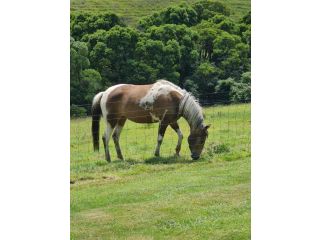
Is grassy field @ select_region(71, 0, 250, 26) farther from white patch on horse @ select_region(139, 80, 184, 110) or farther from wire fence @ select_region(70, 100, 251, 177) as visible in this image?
wire fence @ select_region(70, 100, 251, 177)

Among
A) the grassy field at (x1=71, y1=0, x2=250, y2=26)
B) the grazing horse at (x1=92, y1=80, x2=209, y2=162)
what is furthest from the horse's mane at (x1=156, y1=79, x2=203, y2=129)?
the grassy field at (x1=71, y1=0, x2=250, y2=26)

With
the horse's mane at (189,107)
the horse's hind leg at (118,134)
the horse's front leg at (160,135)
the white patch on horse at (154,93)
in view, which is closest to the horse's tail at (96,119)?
the horse's hind leg at (118,134)

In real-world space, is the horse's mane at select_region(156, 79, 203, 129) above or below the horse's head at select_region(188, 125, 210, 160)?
above

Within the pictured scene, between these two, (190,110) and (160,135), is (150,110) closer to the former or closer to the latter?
(160,135)

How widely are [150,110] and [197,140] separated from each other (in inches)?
23.0

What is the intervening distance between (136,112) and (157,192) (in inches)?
32.2

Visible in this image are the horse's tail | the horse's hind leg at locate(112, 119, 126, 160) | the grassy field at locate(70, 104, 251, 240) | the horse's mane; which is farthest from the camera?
the horse's mane

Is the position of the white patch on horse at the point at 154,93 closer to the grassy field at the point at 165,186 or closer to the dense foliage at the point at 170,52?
the dense foliage at the point at 170,52

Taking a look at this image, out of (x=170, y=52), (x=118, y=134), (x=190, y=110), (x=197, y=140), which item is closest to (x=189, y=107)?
(x=190, y=110)

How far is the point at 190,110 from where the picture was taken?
6.83 metres

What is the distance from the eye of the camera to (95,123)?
660 centimetres

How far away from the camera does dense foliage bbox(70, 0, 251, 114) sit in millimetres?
6484
